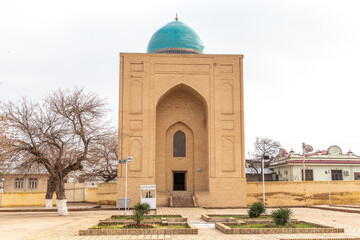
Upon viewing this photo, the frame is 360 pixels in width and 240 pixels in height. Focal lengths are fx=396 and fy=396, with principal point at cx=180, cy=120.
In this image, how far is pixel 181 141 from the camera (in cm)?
2542

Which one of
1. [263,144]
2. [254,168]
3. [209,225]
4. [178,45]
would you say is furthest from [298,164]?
[209,225]

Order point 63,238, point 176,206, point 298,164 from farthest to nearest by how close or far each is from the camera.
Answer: point 298,164 → point 176,206 → point 63,238

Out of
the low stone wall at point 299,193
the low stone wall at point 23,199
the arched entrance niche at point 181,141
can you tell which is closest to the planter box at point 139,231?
the low stone wall at point 299,193

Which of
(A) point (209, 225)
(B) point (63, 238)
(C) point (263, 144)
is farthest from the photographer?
(C) point (263, 144)

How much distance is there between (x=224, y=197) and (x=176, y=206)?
111 inches

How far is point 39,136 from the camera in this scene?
671 inches

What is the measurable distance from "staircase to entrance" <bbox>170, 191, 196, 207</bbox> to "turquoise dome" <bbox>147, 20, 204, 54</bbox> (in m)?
9.51

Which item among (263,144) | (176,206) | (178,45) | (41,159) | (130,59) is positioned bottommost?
(176,206)

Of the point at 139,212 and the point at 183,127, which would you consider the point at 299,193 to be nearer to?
the point at 183,127

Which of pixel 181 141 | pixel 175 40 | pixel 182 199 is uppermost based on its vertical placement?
pixel 175 40

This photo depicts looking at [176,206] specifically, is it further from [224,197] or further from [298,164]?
[298,164]

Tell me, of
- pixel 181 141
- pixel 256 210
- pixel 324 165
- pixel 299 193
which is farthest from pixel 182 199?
pixel 324 165

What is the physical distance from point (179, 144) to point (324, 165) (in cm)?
1504

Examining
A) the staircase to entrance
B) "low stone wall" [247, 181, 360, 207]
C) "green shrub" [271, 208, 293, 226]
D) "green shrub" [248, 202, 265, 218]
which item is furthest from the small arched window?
"green shrub" [271, 208, 293, 226]
